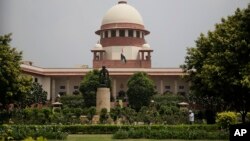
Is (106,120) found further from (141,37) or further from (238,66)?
(141,37)

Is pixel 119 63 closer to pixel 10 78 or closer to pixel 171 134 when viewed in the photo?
pixel 10 78

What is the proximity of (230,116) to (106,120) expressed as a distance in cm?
739

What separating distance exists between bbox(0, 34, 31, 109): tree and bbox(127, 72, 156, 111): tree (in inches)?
665

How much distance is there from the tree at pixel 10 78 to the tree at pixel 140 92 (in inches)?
665

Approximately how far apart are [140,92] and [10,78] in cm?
1816

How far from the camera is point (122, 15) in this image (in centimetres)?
4841

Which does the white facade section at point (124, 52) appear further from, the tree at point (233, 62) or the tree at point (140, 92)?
the tree at point (233, 62)

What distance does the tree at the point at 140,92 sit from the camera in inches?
1485

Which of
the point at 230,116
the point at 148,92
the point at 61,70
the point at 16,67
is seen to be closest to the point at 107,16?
the point at 61,70

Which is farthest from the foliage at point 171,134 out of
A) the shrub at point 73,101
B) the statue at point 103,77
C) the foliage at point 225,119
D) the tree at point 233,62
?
the shrub at point 73,101

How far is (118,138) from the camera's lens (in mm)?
14820

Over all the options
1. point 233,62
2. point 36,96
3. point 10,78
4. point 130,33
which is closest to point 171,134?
point 233,62

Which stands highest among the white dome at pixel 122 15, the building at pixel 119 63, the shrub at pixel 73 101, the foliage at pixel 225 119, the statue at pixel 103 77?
the white dome at pixel 122 15

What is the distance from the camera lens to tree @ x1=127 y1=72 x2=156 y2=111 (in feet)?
124
